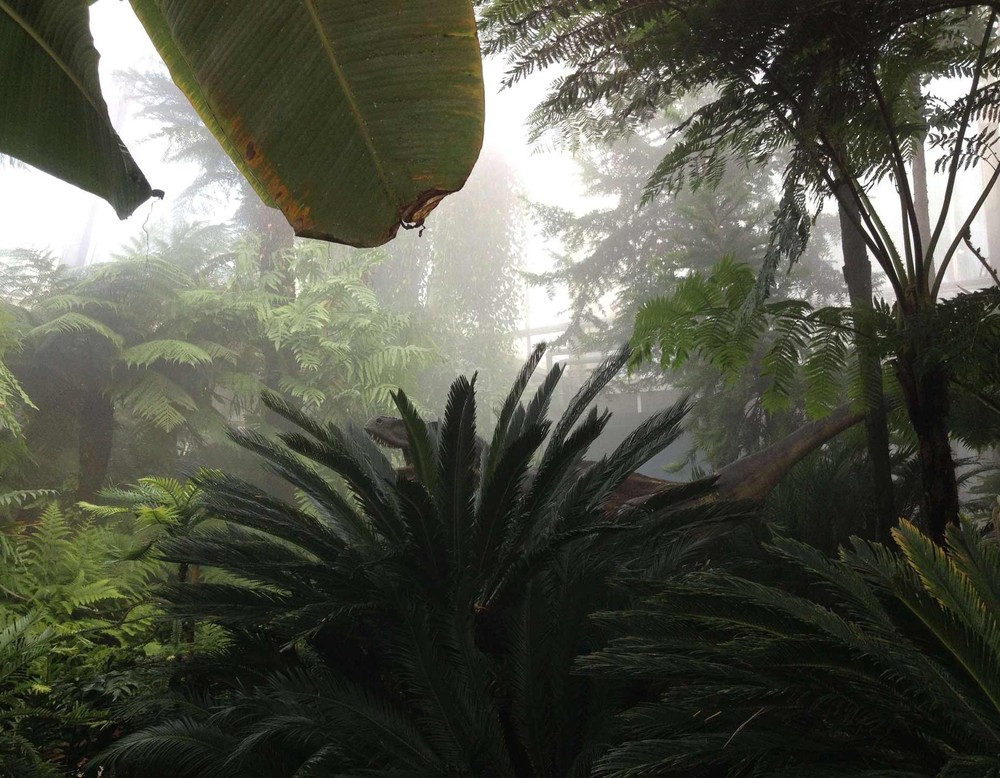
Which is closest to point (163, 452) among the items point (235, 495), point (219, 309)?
point (219, 309)

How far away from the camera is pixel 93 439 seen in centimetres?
554

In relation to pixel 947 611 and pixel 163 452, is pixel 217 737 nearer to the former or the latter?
pixel 947 611

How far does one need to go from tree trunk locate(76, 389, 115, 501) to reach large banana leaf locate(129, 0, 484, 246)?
221 inches

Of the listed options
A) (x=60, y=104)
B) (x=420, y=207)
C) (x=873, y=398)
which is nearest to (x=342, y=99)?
(x=420, y=207)

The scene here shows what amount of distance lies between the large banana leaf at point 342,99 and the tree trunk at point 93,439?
5606 millimetres

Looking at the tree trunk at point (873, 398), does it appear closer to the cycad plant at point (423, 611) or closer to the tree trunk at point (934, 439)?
the tree trunk at point (934, 439)

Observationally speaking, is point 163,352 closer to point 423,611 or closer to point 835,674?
point 423,611

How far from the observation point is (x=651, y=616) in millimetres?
1156

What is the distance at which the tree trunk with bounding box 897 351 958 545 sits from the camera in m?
1.75

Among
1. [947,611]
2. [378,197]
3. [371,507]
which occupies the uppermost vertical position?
[378,197]

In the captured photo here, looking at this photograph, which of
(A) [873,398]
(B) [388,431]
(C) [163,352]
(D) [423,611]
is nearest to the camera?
(D) [423,611]

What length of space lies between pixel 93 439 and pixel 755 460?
16.9ft

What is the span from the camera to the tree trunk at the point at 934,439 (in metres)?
1.75

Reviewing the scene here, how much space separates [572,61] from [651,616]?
6.05 ft
